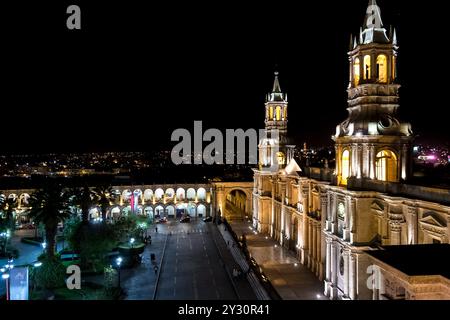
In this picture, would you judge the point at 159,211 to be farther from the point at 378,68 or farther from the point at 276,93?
the point at 378,68

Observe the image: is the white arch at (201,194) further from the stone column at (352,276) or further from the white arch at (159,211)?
the stone column at (352,276)

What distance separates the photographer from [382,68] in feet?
103

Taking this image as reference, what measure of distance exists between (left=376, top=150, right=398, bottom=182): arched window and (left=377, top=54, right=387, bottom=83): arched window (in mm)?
5669

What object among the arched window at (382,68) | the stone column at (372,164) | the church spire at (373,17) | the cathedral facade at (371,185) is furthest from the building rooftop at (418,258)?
the church spire at (373,17)

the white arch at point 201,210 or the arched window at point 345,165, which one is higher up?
the arched window at point 345,165

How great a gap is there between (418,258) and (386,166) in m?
13.1

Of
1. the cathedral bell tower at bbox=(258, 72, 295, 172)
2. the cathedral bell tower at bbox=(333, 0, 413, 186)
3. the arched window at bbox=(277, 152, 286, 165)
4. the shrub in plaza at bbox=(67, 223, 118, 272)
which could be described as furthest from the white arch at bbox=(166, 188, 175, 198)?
the cathedral bell tower at bbox=(333, 0, 413, 186)

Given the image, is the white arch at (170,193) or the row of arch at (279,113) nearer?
the row of arch at (279,113)

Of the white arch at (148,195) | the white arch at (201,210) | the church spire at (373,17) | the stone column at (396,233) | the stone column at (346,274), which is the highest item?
the church spire at (373,17)

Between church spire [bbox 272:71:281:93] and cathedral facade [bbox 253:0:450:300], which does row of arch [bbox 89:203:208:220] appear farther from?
cathedral facade [bbox 253:0:450:300]

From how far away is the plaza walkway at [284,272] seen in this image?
117 ft

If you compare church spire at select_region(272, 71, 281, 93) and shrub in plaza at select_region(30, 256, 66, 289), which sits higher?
church spire at select_region(272, 71, 281, 93)

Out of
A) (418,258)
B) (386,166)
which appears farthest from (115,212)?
(418,258)

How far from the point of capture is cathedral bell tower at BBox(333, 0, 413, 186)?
30.0 meters
